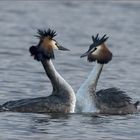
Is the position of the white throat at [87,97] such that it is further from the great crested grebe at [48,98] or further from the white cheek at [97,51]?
the white cheek at [97,51]

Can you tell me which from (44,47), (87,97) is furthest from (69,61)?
(87,97)

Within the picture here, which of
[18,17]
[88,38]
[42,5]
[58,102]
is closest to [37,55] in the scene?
[58,102]

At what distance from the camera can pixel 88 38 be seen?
27281 millimetres

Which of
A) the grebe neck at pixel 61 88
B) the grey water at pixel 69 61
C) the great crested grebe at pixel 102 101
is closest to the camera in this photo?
the grey water at pixel 69 61

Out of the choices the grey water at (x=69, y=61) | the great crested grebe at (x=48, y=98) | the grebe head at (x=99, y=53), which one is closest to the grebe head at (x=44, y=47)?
the great crested grebe at (x=48, y=98)

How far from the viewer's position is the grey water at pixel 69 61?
1562 cm

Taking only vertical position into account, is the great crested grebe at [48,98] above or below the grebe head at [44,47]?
below

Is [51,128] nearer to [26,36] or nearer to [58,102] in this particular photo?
[58,102]

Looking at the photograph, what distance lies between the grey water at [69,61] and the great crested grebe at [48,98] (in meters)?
0.16

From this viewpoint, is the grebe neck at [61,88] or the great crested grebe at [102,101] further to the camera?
the great crested grebe at [102,101]

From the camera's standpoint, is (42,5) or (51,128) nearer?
(51,128)

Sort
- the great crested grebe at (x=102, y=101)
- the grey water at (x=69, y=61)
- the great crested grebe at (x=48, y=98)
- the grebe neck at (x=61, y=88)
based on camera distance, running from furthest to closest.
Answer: the great crested grebe at (x=102, y=101) → the grebe neck at (x=61, y=88) → the great crested grebe at (x=48, y=98) → the grey water at (x=69, y=61)

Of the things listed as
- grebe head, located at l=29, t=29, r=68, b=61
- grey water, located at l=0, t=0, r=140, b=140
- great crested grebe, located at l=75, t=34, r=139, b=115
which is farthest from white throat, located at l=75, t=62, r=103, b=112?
grebe head, located at l=29, t=29, r=68, b=61

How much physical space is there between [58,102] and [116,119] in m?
1.09
